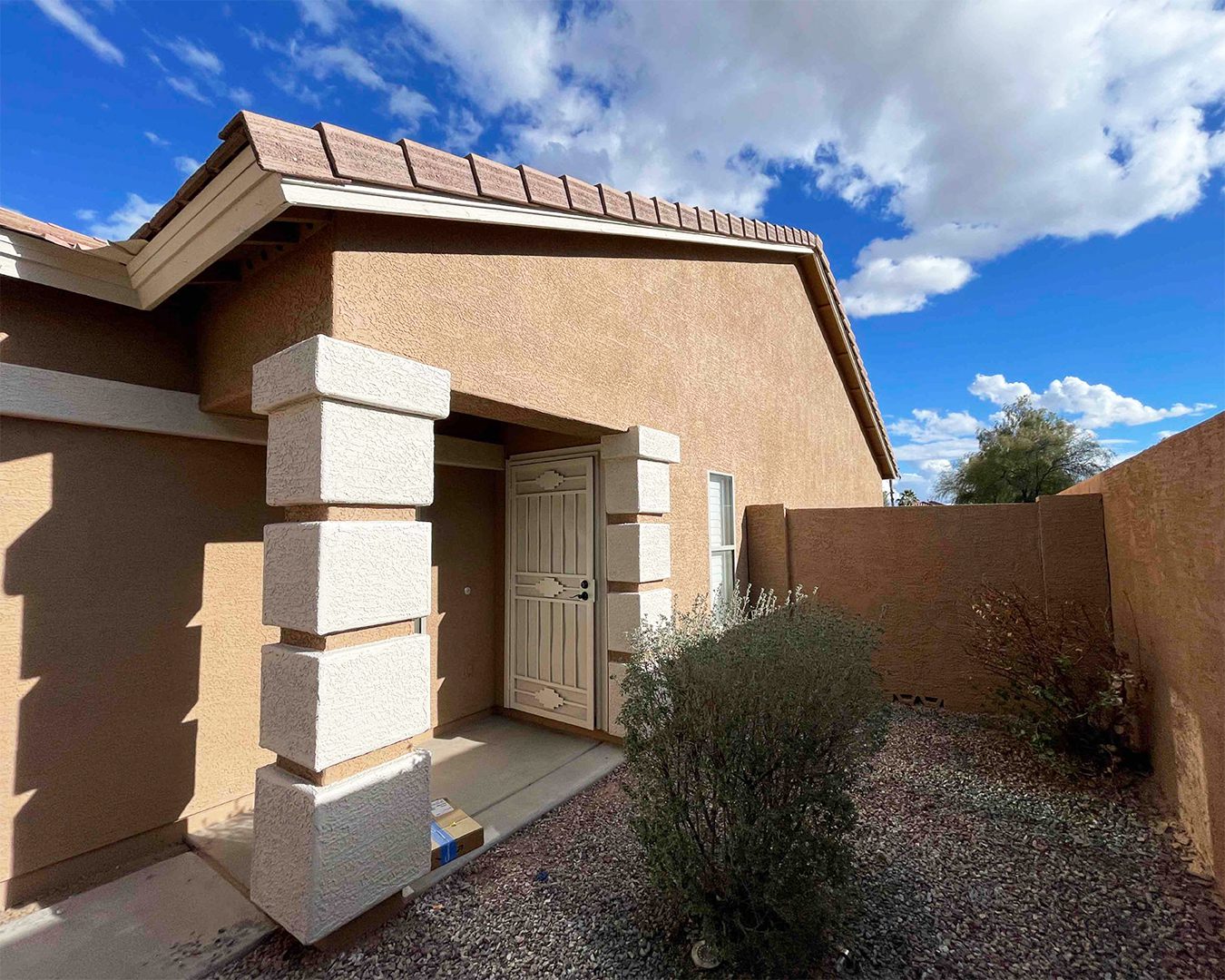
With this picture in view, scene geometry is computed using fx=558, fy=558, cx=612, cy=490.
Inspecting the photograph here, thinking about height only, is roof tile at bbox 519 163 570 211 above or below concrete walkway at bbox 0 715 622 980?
above

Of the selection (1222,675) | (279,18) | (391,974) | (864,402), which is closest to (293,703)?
(391,974)

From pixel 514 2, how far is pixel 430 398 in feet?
12.7

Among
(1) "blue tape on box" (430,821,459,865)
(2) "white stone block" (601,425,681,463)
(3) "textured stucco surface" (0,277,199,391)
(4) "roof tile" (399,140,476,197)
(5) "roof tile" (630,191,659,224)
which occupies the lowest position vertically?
(1) "blue tape on box" (430,821,459,865)

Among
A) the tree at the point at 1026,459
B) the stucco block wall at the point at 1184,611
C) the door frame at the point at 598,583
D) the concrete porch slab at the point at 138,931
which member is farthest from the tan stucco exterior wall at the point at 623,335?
the tree at the point at 1026,459

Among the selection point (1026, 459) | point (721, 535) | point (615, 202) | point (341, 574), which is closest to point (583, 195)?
point (615, 202)

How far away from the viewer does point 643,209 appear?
203 inches

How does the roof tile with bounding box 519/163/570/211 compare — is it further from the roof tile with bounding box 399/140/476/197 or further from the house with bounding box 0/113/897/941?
the roof tile with bounding box 399/140/476/197

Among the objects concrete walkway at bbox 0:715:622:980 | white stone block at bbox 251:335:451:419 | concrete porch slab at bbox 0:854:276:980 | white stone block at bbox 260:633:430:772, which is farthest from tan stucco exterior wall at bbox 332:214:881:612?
concrete porch slab at bbox 0:854:276:980

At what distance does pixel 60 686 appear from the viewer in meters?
3.38

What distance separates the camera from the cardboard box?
11.2ft

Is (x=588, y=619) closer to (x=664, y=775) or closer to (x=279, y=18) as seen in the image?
(x=664, y=775)

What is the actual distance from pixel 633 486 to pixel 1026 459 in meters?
27.6

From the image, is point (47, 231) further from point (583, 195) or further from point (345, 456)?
point (583, 195)

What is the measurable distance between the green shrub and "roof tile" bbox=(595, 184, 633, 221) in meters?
3.75
